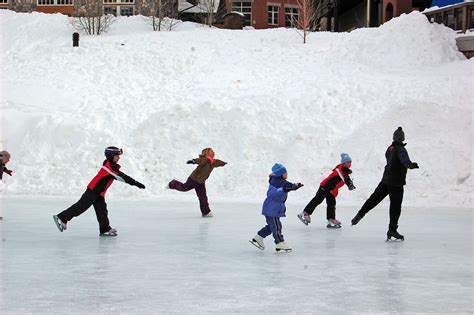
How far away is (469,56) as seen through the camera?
97.6 ft

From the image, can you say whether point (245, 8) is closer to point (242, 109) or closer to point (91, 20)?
point (91, 20)

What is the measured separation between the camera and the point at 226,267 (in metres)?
9.05

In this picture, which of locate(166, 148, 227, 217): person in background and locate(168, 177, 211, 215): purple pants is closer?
locate(168, 177, 211, 215): purple pants

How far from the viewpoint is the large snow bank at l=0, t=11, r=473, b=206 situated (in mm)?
19984

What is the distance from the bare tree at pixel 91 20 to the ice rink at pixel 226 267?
25034 millimetres

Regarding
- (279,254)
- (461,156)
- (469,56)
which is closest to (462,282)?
(279,254)

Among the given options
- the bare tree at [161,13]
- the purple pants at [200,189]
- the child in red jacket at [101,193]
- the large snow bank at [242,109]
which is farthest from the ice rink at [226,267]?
the bare tree at [161,13]

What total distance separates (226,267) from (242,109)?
15.2m

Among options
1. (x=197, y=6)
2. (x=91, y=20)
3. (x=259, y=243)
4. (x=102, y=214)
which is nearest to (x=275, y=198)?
(x=259, y=243)

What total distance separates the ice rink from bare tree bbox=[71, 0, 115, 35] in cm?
2503

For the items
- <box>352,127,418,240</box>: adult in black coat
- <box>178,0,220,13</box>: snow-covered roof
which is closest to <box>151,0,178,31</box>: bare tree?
<box>178,0,220,13</box>: snow-covered roof

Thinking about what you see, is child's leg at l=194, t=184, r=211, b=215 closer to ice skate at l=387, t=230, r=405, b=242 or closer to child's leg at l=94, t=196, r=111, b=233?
child's leg at l=94, t=196, r=111, b=233

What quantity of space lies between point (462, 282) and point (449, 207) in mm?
9207

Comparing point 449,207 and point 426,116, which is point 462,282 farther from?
point 426,116
